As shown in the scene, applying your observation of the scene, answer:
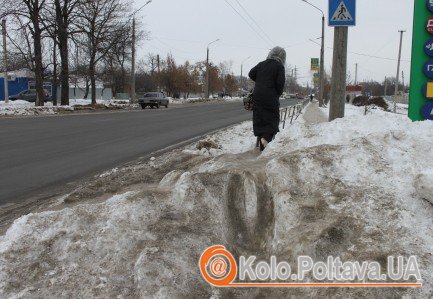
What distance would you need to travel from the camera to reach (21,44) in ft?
112

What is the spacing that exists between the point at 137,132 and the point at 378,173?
40.7 feet

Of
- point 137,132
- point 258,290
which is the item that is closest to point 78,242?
point 258,290

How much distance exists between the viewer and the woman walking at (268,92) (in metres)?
6.48

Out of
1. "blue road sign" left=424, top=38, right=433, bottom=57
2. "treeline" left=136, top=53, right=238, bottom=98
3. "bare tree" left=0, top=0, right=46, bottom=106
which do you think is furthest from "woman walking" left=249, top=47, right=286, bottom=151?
"treeline" left=136, top=53, right=238, bottom=98

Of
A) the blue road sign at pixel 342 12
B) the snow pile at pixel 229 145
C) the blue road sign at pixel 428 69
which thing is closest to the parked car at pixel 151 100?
the snow pile at pixel 229 145

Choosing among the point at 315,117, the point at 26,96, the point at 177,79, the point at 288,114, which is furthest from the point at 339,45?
the point at 177,79

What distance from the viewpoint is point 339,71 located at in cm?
802

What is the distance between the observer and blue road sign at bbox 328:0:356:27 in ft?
25.0

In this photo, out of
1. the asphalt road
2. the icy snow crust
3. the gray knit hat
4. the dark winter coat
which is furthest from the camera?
the asphalt road

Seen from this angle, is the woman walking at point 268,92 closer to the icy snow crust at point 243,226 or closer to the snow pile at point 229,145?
the snow pile at point 229,145

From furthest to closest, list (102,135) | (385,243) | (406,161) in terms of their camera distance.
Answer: (102,135)
(406,161)
(385,243)

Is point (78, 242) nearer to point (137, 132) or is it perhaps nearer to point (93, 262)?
point (93, 262)

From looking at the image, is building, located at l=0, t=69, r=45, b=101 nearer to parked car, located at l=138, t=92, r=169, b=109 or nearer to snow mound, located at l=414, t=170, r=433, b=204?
parked car, located at l=138, t=92, r=169, b=109

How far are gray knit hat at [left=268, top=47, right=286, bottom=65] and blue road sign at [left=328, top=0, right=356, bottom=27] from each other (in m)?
1.55
